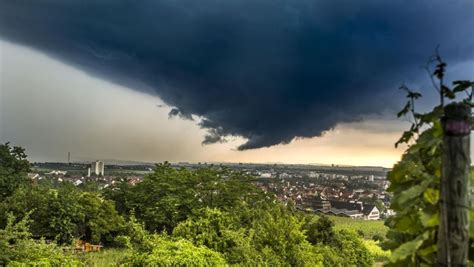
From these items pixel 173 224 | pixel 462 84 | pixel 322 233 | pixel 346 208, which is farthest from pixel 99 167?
pixel 462 84

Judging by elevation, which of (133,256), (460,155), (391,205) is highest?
(460,155)

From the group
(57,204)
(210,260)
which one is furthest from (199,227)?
(57,204)

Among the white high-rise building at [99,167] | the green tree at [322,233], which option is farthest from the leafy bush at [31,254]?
the white high-rise building at [99,167]

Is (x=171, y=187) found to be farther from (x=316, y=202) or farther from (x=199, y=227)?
(x=316, y=202)

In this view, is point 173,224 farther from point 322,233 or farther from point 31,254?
point 31,254

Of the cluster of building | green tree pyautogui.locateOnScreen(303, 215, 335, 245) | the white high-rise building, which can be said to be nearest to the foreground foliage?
green tree pyautogui.locateOnScreen(303, 215, 335, 245)

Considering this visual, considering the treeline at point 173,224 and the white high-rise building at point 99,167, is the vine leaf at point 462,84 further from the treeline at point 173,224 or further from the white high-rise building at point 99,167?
the white high-rise building at point 99,167

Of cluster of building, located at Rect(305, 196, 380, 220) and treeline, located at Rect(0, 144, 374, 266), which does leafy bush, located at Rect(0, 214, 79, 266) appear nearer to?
treeline, located at Rect(0, 144, 374, 266)
